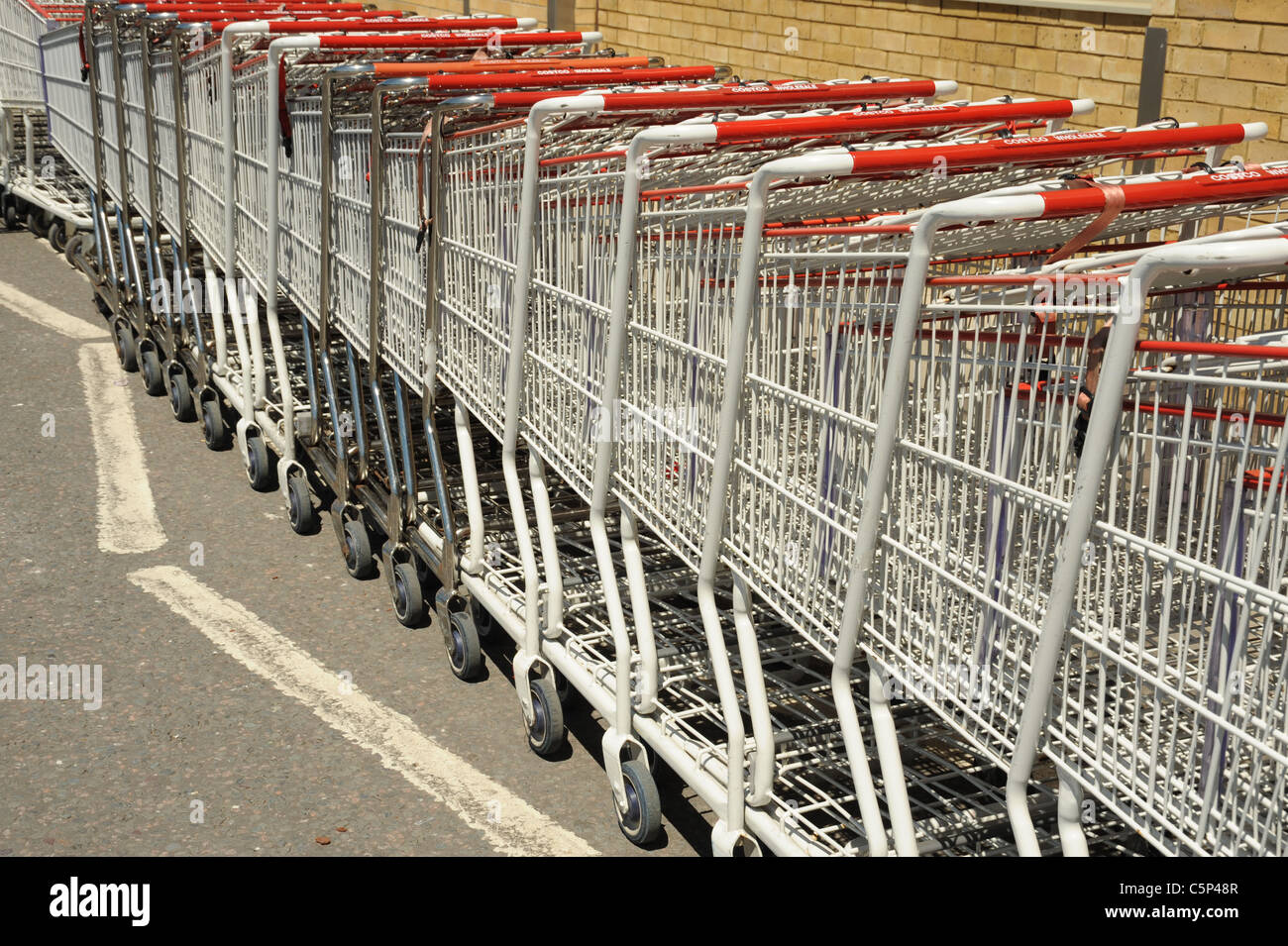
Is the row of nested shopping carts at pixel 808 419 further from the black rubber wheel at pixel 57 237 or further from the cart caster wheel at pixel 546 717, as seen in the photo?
the black rubber wheel at pixel 57 237

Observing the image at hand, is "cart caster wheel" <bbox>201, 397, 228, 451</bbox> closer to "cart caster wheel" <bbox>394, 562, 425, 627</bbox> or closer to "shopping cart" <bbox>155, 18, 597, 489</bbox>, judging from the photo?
"shopping cart" <bbox>155, 18, 597, 489</bbox>

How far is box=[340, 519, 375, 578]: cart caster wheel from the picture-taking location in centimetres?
537

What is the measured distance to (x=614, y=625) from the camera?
3.73 meters

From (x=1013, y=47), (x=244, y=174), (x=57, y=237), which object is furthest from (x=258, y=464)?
(x=57, y=237)

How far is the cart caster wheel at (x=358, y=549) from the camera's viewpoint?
17.6ft

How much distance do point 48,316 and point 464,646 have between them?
5.74 m

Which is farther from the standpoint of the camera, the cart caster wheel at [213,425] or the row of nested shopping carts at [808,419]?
the cart caster wheel at [213,425]

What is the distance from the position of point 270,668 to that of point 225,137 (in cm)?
252

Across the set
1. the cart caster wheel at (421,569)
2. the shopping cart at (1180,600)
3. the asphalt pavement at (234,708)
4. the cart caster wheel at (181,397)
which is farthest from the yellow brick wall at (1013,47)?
the cart caster wheel at (181,397)

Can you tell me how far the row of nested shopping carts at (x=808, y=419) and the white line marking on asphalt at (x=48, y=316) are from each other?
2821 mm

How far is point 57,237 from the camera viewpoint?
10828 mm

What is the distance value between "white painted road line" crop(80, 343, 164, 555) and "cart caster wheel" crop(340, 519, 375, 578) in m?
0.89

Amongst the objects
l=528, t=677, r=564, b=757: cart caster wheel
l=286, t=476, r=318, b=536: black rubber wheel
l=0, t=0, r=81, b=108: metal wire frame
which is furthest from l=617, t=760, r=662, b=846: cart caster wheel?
l=0, t=0, r=81, b=108: metal wire frame

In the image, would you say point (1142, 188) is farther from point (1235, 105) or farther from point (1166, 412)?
point (1235, 105)
